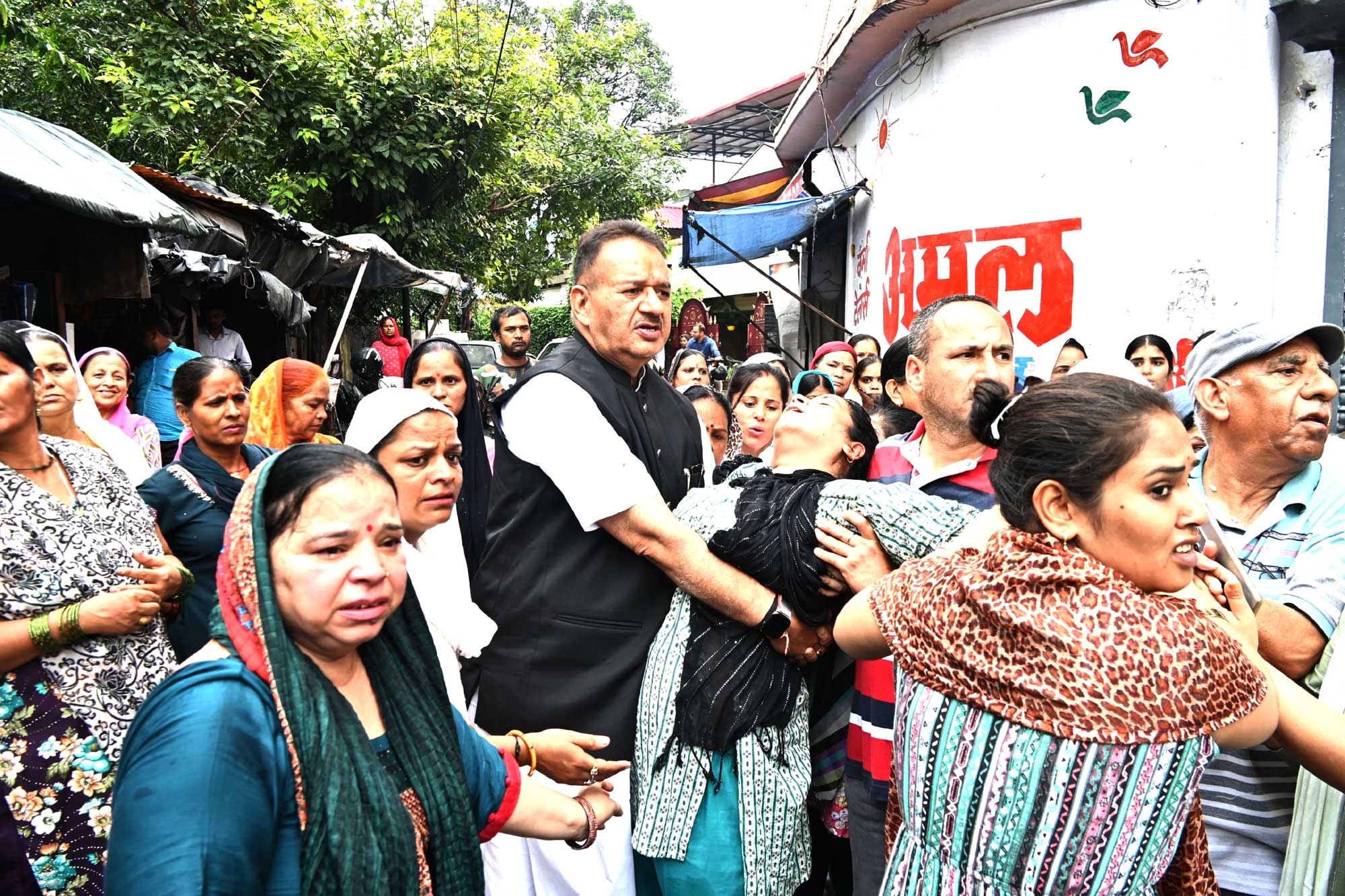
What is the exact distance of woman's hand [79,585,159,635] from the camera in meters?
2.36

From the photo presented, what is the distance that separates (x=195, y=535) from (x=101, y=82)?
36.1ft

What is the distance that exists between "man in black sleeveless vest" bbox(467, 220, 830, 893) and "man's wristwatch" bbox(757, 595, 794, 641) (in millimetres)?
17

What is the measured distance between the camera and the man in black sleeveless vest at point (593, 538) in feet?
7.11

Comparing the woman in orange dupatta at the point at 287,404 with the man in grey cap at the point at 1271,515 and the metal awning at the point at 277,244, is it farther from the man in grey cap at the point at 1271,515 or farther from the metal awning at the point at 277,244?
the man in grey cap at the point at 1271,515

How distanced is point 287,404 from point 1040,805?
3935 mm

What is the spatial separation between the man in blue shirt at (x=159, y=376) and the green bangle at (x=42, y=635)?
15.0 feet

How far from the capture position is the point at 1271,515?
2.12 metres

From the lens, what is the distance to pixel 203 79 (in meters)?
11.0

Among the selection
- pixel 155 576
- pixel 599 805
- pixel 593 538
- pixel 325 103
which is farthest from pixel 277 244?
pixel 599 805

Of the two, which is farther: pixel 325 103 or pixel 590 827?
pixel 325 103

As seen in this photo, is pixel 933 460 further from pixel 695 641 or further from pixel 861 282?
pixel 861 282

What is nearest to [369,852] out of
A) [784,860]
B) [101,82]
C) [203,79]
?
[784,860]

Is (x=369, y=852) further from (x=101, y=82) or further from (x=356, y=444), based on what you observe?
(x=101, y=82)

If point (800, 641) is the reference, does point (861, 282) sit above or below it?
above
